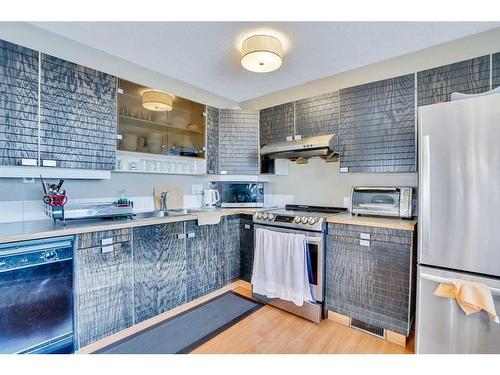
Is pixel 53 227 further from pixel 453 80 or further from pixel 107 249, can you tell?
pixel 453 80

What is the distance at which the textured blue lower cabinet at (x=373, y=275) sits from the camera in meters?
1.83

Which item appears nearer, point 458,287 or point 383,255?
point 458,287

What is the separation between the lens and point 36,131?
175 centimetres

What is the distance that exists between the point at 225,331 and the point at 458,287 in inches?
64.3

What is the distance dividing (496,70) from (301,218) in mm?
1747

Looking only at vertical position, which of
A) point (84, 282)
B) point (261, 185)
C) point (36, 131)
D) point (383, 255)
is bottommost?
point (84, 282)

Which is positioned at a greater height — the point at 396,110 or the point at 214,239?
the point at 396,110


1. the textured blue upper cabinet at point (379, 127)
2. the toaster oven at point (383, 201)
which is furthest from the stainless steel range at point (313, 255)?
the textured blue upper cabinet at point (379, 127)

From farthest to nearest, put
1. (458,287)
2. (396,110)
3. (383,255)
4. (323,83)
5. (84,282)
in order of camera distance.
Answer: (323,83) → (396,110) → (383,255) → (84,282) → (458,287)

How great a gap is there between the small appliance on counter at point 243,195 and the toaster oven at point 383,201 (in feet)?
3.63

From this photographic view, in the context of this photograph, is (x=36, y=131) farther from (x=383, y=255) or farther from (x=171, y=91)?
(x=383, y=255)

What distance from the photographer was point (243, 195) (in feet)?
10.1
